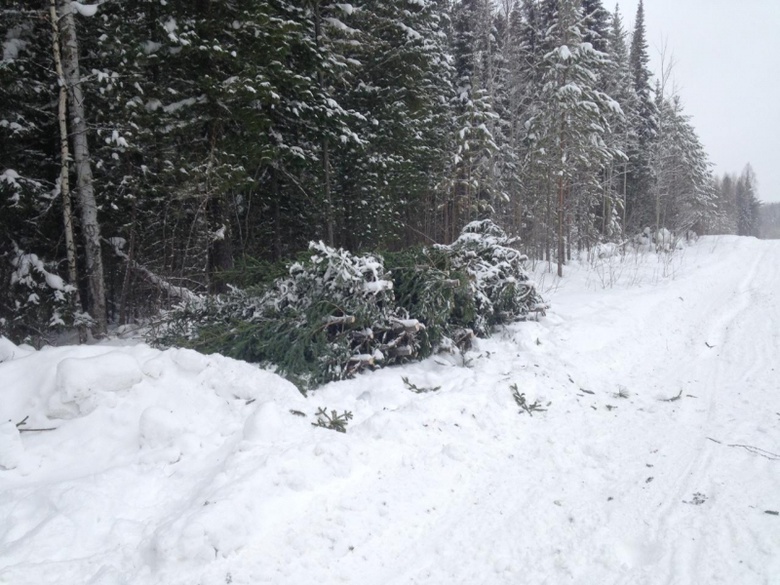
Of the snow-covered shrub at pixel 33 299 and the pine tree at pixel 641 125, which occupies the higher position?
the pine tree at pixel 641 125

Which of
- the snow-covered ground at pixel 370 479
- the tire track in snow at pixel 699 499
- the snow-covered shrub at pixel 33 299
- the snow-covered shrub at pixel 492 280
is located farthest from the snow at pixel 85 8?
the tire track in snow at pixel 699 499

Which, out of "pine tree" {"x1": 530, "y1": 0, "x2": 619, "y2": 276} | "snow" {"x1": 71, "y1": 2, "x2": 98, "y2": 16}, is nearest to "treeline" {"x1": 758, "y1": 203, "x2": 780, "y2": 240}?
"pine tree" {"x1": 530, "y1": 0, "x2": 619, "y2": 276}

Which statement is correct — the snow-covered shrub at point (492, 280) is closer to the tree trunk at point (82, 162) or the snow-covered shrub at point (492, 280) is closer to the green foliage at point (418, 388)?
the green foliage at point (418, 388)

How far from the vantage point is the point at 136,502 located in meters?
2.89

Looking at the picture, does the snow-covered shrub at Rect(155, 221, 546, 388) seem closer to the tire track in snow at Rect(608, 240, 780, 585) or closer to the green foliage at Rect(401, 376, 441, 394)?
the green foliage at Rect(401, 376, 441, 394)

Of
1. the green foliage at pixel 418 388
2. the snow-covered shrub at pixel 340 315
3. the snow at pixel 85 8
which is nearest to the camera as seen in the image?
the green foliage at pixel 418 388

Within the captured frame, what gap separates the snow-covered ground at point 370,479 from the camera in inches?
103

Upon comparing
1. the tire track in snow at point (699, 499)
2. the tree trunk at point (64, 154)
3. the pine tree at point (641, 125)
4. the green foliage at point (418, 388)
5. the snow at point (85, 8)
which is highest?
the pine tree at point (641, 125)

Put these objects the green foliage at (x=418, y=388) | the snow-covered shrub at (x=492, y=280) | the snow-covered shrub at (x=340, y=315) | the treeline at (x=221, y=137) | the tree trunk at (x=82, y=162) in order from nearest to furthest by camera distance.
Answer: the green foliage at (x=418, y=388), the snow-covered shrub at (x=340, y=315), the snow-covered shrub at (x=492, y=280), the tree trunk at (x=82, y=162), the treeline at (x=221, y=137)

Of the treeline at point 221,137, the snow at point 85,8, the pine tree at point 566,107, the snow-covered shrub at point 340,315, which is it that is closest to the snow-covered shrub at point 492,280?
the snow-covered shrub at point 340,315

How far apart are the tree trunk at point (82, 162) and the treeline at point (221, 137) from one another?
32 millimetres

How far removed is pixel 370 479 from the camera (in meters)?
3.44

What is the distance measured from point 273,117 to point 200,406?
29.0 ft

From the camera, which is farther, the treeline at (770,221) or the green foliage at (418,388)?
the treeline at (770,221)
